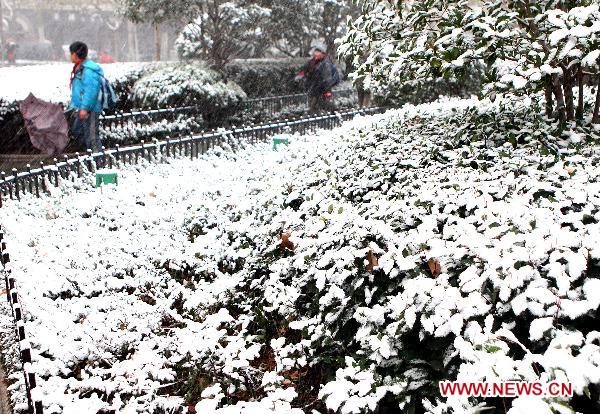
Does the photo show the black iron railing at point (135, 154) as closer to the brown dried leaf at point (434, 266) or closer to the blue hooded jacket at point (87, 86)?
the blue hooded jacket at point (87, 86)

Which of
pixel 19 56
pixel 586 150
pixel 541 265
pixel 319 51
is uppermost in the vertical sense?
pixel 19 56

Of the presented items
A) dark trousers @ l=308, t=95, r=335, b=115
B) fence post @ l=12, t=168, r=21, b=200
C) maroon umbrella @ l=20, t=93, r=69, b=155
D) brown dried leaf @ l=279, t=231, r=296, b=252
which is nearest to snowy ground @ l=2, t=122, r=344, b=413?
fence post @ l=12, t=168, r=21, b=200

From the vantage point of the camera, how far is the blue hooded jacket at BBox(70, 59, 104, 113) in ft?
30.5

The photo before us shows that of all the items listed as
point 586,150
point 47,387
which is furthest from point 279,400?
point 586,150

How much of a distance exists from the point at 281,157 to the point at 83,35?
44810 millimetres

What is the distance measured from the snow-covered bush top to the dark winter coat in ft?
6.50

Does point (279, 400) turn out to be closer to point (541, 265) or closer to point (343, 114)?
point (541, 265)

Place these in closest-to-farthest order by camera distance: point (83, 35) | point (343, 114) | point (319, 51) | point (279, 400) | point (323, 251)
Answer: point (279, 400)
point (323, 251)
point (343, 114)
point (319, 51)
point (83, 35)

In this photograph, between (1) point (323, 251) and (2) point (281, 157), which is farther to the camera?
(2) point (281, 157)

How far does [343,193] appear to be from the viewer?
17.9 feet

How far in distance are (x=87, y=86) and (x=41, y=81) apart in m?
4.32

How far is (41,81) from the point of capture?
42.3 feet

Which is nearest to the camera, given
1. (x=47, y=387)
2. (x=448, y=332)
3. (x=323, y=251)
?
(x=448, y=332)

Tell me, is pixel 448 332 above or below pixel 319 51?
below
